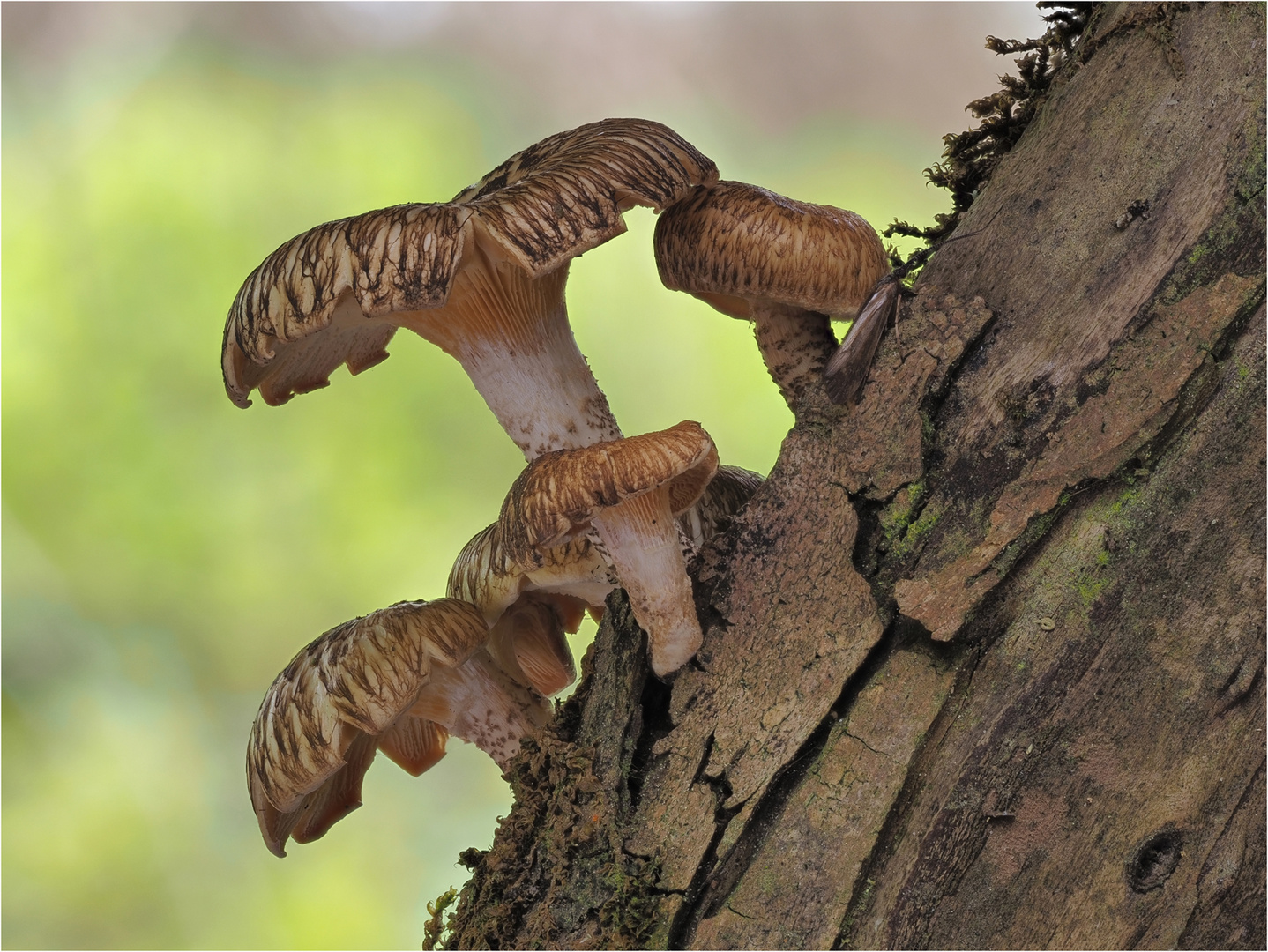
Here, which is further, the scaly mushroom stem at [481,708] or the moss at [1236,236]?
the scaly mushroom stem at [481,708]

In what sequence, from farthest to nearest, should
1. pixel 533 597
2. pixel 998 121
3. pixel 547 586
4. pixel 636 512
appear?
pixel 533 597 → pixel 547 586 → pixel 998 121 → pixel 636 512

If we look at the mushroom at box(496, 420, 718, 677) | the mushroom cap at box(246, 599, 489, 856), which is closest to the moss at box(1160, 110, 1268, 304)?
the mushroom at box(496, 420, 718, 677)

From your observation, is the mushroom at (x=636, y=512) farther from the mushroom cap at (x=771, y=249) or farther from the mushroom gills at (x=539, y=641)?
the mushroom gills at (x=539, y=641)

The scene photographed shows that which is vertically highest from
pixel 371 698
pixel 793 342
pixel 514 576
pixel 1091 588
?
pixel 793 342

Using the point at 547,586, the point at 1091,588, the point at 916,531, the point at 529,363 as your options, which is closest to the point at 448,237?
the point at 529,363

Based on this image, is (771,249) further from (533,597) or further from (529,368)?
(533,597)

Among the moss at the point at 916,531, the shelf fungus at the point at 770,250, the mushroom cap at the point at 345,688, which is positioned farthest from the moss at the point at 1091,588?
the mushroom cap at the point at 345,688

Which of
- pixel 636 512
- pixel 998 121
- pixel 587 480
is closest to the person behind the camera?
pixel 587 480
